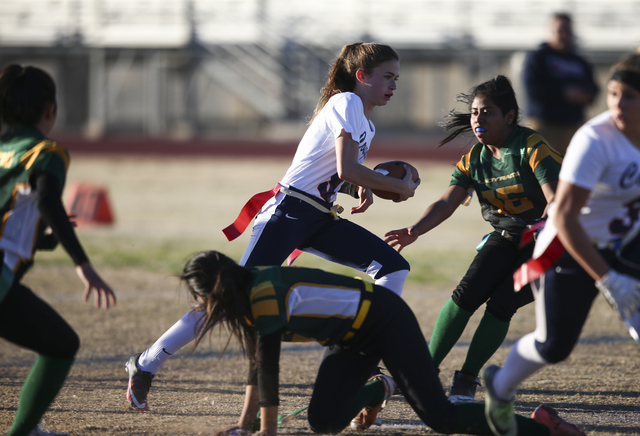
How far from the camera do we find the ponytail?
4.38 meters

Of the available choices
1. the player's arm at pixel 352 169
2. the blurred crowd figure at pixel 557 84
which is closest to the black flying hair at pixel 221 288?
the player's arm at pixel 352 169

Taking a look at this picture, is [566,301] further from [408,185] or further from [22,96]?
[22,96]

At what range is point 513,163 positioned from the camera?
169 inches

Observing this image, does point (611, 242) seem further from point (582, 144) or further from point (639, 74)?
point (639, 74)

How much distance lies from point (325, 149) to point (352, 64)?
0.57m

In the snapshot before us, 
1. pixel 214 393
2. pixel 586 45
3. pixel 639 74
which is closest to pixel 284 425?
pixel 214 393

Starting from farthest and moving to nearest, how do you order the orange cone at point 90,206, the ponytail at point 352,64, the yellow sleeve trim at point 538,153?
the orange cone at point 90,206 < the ponytail at point 352,64 < the yellow sleeve trim at point 538,153

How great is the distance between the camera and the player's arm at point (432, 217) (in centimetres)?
446

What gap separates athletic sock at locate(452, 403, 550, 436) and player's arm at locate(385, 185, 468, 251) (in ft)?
4.19

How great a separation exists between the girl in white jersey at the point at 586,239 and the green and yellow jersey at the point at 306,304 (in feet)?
2.26

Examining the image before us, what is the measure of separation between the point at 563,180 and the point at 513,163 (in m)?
1.30

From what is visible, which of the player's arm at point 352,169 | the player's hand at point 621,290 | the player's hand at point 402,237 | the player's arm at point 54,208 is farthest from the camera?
the player's hand at point 402,237

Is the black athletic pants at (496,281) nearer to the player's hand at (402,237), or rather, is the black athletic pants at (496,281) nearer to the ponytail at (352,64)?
the player's hand at (402,237)

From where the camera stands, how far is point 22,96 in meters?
3.32
